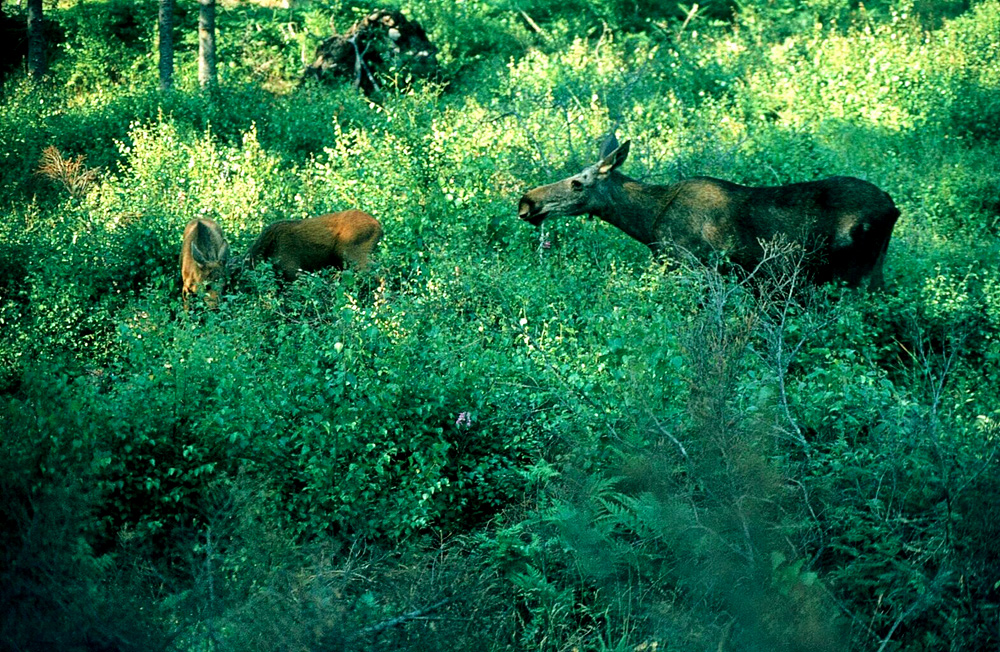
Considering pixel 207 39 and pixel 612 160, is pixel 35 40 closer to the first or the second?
pixel 207 39

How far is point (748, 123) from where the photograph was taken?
15547 mm

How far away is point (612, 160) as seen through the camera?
1113 centimetres

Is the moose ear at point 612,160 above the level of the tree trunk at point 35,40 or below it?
above

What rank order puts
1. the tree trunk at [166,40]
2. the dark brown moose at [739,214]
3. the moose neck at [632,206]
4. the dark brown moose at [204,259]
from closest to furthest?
the dark brown moose at [739,214] < the dark brown moose at [204,259] < the moose neck at [632,206] < the tree trunk at [166,40]

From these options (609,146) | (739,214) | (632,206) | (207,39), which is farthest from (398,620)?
(207,39)

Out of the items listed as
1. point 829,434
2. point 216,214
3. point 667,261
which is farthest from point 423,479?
point 216,214

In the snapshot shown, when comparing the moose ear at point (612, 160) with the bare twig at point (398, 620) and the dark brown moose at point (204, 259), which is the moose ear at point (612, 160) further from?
the bare twig at point (398, 620)

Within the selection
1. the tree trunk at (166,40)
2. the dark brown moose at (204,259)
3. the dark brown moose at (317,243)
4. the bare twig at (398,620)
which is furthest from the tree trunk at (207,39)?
the bare twig at (398,620)

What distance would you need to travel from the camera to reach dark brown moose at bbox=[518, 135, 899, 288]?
396 inches

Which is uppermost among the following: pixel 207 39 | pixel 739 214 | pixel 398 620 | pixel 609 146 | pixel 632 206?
pixel 398 620

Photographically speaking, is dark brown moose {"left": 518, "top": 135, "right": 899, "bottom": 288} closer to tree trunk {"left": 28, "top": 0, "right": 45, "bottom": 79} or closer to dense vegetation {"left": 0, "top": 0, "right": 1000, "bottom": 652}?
dense vegetation {"left": 0, "top": 0, "right": 1000, "bottom": 652}

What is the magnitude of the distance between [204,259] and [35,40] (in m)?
14.7

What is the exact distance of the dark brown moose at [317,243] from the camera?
37.3 ft

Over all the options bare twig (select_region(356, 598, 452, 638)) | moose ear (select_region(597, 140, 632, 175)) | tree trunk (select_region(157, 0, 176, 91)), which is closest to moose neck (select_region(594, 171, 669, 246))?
moose ear (select_region(597, 140, 632, 175))
